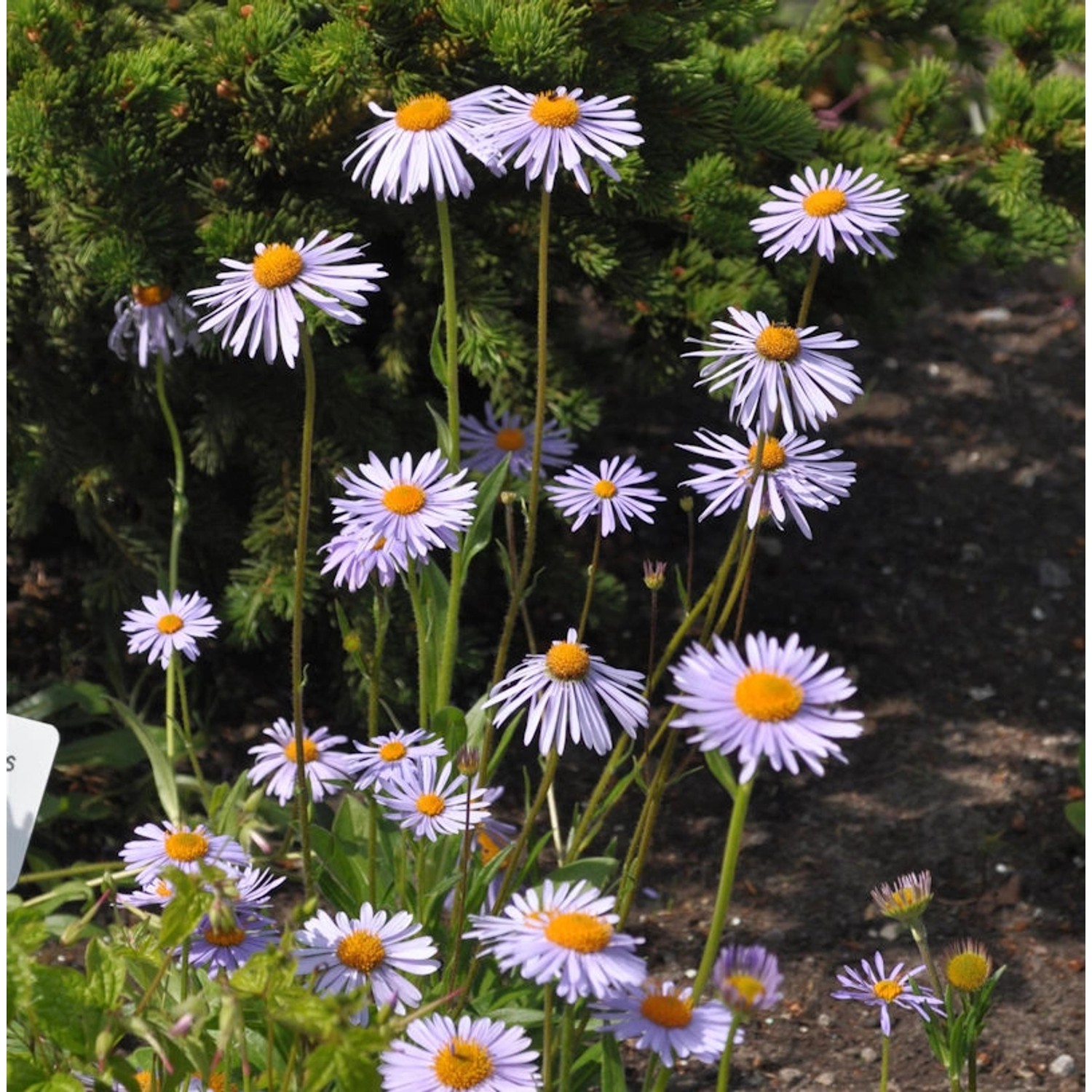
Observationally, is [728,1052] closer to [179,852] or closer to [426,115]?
[179,852]

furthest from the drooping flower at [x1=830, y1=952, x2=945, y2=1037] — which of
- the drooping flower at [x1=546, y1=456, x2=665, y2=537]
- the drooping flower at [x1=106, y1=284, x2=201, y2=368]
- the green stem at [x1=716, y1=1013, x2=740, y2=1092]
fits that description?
the drooping flower at [x1=106, y1=284, x2=201, y2=368]

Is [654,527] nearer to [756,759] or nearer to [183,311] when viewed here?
[183,311]

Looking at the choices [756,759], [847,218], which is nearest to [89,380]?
[847,218]

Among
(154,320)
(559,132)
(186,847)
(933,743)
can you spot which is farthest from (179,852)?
(933,743)

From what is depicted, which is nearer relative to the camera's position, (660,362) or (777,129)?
(777,129)

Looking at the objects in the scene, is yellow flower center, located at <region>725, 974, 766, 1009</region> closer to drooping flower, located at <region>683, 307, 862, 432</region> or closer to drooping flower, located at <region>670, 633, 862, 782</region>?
drooping flower, located at <region>670, 633, 862, 782</region>

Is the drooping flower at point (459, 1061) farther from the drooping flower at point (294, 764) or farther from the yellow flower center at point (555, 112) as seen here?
the yellow flower center at point (555, 112)
